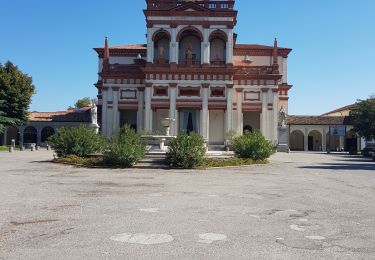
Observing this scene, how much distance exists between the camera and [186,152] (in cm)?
1831

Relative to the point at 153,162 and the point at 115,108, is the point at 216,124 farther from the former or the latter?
the point at 153,162

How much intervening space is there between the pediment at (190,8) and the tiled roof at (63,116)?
777 inches

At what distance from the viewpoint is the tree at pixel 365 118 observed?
42412 millimetres

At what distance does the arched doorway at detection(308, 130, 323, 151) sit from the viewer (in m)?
57.4

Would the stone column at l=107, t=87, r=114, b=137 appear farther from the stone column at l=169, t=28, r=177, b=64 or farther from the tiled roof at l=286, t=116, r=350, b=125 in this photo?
the tiled roof at l=286, t=116, r=350, b=125

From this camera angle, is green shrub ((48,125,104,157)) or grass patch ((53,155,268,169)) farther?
green shrub ((48,125,104,157))

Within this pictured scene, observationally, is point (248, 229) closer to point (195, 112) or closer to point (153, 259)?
point (153, 259)

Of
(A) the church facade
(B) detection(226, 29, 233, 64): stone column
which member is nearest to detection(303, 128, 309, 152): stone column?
(A) the church facade

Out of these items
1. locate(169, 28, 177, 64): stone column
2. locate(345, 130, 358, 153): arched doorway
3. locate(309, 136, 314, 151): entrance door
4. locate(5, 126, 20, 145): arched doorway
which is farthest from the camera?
locate(309, 136, 314, 151): entrance door

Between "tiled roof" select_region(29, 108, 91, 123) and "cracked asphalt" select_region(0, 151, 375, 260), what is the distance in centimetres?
4196

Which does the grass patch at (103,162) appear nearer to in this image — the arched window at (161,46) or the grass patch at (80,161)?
the grass patch at (80,161)

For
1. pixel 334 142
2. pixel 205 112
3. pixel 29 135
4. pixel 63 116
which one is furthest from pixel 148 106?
pixel 334 142

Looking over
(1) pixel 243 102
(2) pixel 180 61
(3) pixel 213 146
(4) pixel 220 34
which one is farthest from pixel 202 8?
(3) pixel 213 146

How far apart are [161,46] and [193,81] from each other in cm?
620
